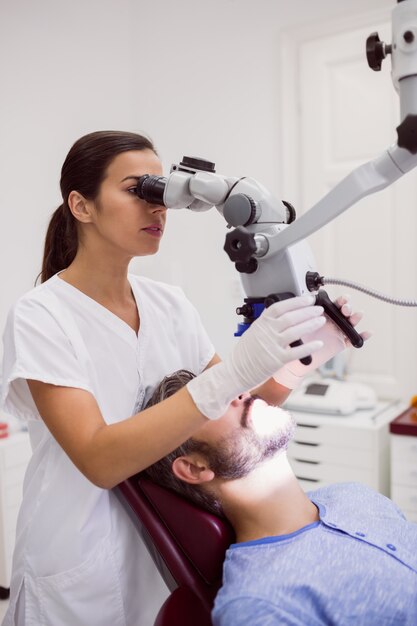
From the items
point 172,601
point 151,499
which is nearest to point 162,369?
point 151,499

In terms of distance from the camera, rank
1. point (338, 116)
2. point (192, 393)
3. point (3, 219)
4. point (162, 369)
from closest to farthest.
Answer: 1. point (192, 393)
2. point (162, 369)
3. point (3, 219)
4. point (338, 116)

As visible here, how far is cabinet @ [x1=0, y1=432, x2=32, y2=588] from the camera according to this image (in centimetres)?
225

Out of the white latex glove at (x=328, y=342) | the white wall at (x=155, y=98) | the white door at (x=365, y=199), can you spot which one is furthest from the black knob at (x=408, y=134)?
the white wall at (x=155, y=98)

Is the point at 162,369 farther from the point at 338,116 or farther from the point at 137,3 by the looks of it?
the point at 137,3

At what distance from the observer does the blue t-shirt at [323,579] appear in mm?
977

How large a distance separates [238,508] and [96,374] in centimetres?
40

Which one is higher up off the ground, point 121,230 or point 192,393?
point 121,230

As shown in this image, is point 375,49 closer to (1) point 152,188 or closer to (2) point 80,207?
(1) point 152,188

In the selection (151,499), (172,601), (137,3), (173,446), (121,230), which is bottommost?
(172,601)

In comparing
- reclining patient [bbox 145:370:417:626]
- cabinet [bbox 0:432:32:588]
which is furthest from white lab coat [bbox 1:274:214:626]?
cabinet [bbox 0:432:32:588]

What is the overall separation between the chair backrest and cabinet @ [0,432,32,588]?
4.27 feet

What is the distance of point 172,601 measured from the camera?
104 cm

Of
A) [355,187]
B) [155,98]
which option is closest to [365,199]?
[155,98]

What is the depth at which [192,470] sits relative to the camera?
119 centimetres
